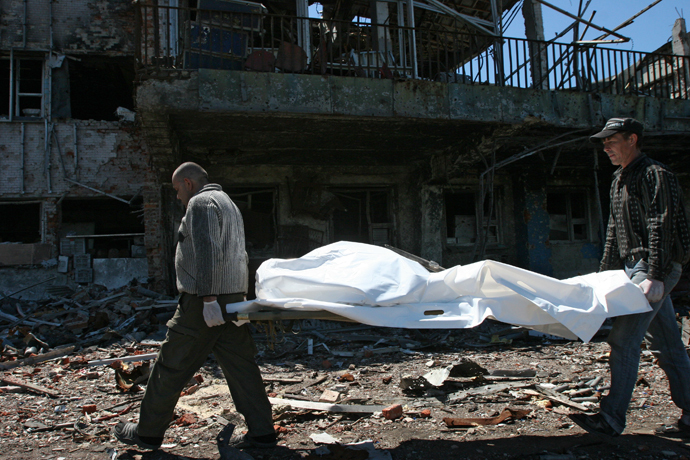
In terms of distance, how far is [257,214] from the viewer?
977cm

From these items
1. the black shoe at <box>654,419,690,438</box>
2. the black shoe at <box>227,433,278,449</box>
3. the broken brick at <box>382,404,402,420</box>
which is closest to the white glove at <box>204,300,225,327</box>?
the black shoe at <box>227,433,278,449</box>

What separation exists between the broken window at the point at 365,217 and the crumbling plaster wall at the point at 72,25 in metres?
6.00

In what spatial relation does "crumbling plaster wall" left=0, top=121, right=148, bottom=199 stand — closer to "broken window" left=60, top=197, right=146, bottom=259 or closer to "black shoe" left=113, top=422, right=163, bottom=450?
"broken window" left=60, top=197, right=146, bottom=259

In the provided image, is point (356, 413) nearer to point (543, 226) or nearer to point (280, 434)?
point (280, 434)

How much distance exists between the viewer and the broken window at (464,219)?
436 inches

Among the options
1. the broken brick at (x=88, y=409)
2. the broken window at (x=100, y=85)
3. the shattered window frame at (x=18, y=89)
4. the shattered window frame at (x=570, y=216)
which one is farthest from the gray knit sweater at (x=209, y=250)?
the shattered window frame at (x=570, y=216)

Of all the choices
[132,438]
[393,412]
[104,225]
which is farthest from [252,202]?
[132,438]

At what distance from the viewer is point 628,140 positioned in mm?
3000

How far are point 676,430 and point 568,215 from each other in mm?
9853

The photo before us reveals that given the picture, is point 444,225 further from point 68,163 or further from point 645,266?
point 68,163

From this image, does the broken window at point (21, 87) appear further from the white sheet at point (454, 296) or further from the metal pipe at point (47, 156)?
the white sheet at point (454, 296)

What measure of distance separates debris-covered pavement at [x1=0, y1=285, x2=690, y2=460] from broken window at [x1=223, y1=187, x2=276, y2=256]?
9.96ft

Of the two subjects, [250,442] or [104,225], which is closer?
[250,442]

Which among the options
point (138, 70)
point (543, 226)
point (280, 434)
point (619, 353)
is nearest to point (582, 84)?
point (543, 226)
